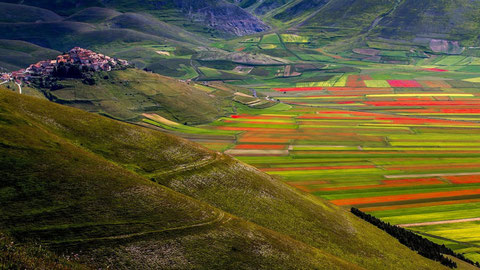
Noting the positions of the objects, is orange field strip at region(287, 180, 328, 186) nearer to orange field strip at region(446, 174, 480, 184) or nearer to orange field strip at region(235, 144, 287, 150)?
orange field strip at region(446, 174, 480, 184)

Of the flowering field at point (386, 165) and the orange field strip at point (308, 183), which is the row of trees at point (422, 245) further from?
the orange field strip at point (308, 183)

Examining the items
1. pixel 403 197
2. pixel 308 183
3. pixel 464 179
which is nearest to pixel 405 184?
pixel 403 197

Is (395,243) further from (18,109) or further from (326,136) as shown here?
(326,136)

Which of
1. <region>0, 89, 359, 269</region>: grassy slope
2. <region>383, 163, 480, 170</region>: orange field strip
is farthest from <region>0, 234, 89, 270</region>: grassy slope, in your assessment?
<region>383, 163, 480, 170</region>: orange field strip

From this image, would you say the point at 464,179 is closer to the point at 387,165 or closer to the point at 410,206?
the point at 387,165

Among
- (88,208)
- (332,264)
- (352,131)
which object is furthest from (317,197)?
(352,131)

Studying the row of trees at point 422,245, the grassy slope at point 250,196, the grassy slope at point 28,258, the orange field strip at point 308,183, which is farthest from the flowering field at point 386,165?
the grassy slope at point 28,258
